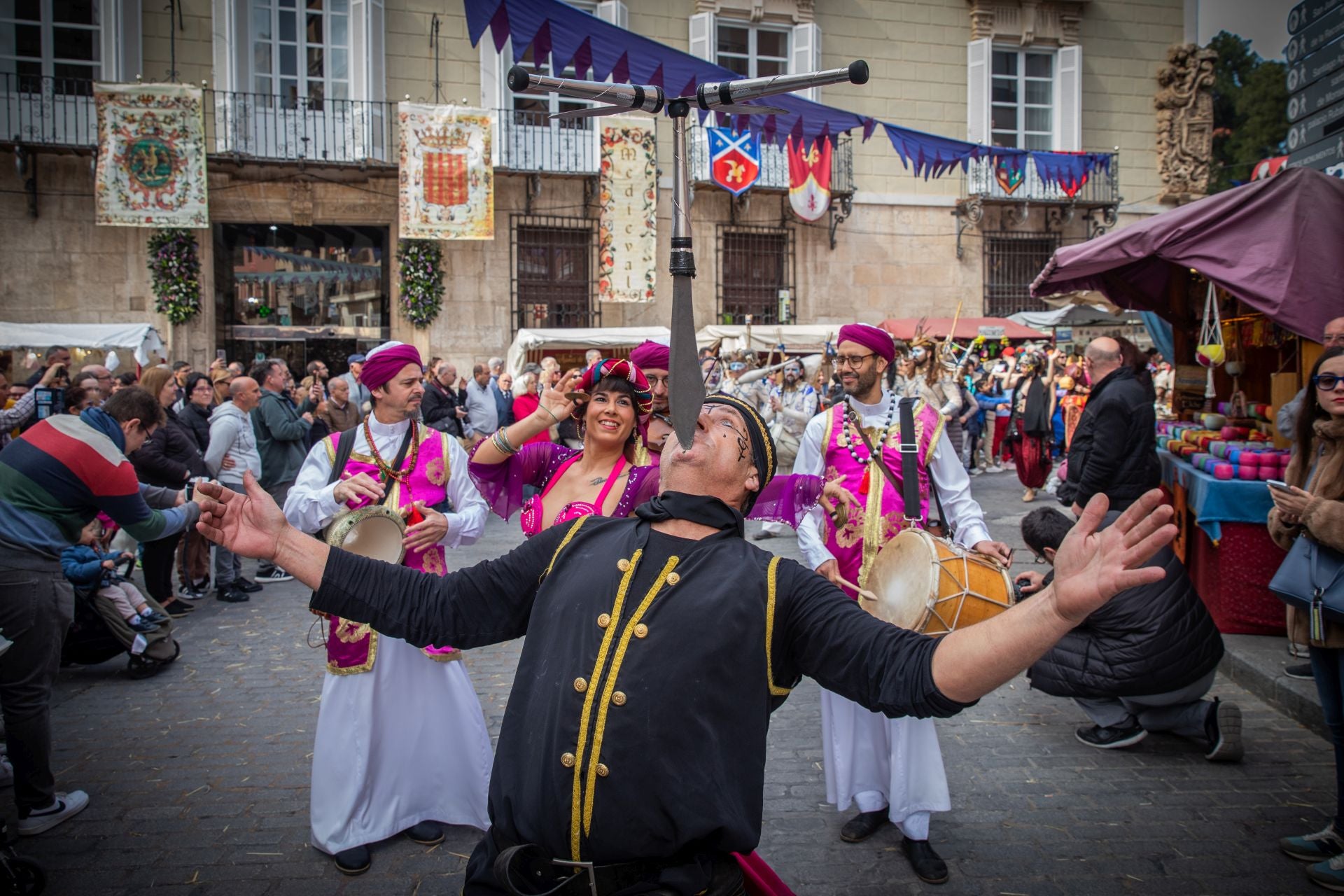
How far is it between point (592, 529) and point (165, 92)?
1750cm

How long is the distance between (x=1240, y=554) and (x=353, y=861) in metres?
5.84

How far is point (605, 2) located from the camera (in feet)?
62.8

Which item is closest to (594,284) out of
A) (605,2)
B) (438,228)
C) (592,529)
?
(438,228)

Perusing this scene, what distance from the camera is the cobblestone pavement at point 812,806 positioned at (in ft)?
12.5

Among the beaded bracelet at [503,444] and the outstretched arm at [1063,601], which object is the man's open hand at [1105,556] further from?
the beaded bracelet at [503,444]

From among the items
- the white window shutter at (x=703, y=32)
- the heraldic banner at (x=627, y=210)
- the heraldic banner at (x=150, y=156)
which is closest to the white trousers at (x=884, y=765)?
the heraldic banner at (x=627, y=210)

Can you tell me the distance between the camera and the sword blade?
79.6 inches

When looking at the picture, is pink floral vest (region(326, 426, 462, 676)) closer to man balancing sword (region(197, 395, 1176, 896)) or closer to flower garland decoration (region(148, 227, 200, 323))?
man balancing sword (region(197, 395, 1176, 896))

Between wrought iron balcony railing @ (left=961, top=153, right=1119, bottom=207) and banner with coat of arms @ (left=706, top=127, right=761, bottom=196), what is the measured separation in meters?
5.29

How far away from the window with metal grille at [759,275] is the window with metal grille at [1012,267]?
462 centimetres

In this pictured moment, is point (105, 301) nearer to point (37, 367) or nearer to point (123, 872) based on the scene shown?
point (37, 367)

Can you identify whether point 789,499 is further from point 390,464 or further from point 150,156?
point 150,156

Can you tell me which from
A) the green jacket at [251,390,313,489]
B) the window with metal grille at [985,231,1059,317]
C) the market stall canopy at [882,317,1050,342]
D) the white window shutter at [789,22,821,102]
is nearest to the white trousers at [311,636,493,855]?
the green jacket at [251,390,313,489]

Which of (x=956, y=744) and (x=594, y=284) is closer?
(x=956, y=744)
